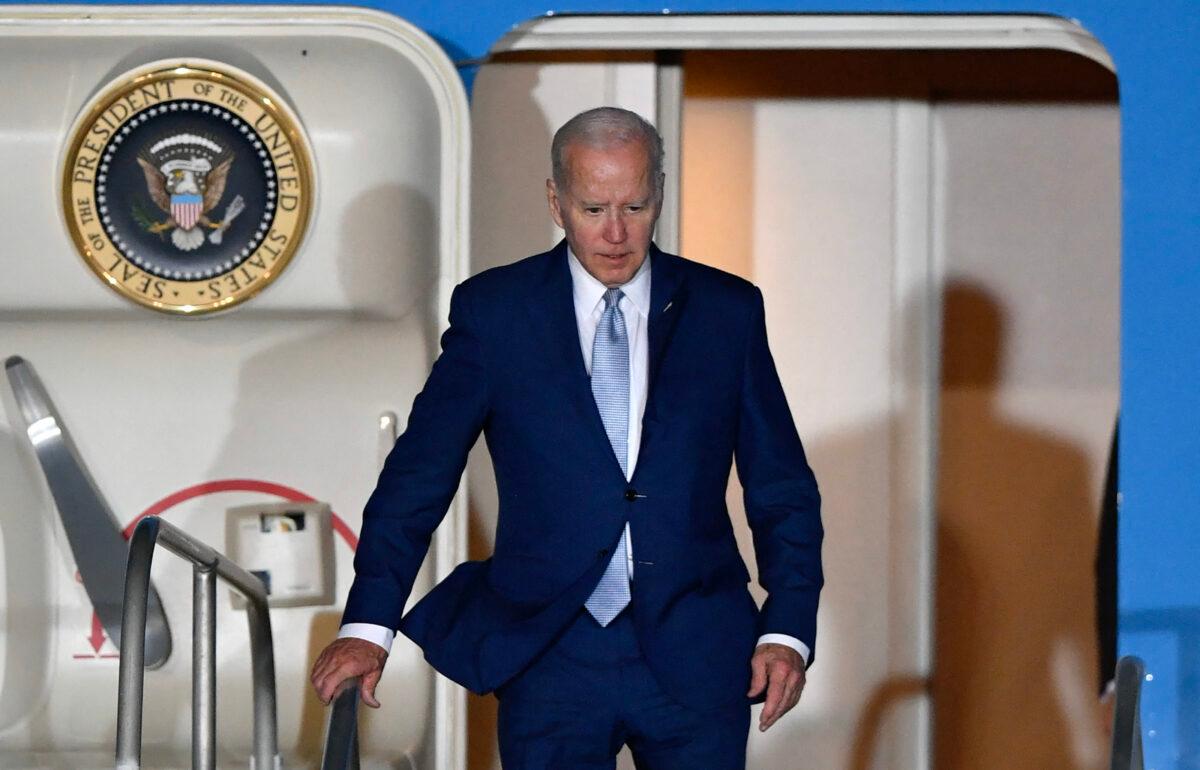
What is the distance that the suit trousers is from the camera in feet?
7.64

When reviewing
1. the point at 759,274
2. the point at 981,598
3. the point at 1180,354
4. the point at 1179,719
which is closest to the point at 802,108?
the point at 759,274

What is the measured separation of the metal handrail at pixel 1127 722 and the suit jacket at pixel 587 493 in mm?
483

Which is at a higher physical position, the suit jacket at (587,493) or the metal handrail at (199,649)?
the suit jacket at (587,493)

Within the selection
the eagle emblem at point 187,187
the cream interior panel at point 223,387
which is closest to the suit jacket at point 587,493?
the cream interior panel at point 223,387

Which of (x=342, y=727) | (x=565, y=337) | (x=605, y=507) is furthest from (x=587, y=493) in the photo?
(x=342, y=727)

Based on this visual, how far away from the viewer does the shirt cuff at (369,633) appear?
2326mm

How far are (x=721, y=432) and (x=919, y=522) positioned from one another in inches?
89.1

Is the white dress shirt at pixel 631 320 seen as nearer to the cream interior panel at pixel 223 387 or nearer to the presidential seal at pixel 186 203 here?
the cream interior panel at pixel 223 387

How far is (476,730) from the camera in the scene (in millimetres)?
4121

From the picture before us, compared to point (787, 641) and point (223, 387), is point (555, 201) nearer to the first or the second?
point (787, 641)

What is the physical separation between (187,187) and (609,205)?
139 cm

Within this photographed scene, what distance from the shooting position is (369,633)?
233cm

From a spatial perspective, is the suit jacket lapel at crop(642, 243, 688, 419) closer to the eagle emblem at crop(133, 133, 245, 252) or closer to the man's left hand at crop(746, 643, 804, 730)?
the man's left hand at crop(746, 643, 804, 730)

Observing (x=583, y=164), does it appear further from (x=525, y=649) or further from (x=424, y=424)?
(x=525, y=649)
